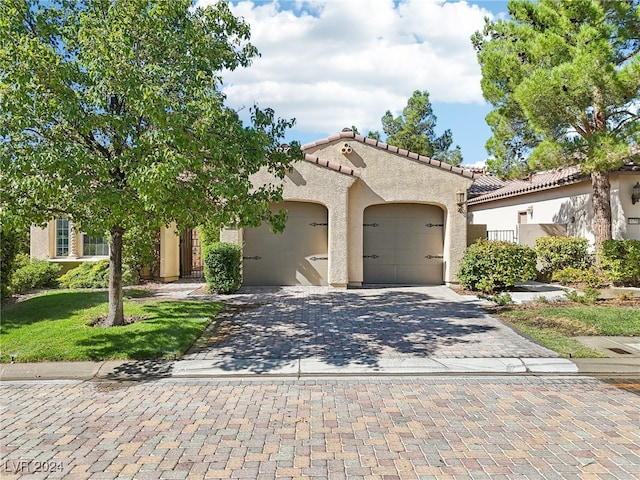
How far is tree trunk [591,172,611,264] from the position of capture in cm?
1241

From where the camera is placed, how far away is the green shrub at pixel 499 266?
1163 centimetres

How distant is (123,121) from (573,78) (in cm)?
969

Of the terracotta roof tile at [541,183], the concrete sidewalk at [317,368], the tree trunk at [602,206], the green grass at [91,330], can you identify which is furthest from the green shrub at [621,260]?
the green grass at [91,330]

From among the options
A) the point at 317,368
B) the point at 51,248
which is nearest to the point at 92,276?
the point at 51,248

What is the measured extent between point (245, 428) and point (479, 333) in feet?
16.3

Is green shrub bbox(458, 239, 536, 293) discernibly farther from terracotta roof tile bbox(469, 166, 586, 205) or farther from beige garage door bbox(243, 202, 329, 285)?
beige garage door bbox(243, 202, 329, 285)

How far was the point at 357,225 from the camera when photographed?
13.4m

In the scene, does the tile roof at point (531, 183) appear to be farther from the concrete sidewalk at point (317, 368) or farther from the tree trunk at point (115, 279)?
the tree trunk at point (115, 279)

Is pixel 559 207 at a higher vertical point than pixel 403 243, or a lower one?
higher

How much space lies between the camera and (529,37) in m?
12.1

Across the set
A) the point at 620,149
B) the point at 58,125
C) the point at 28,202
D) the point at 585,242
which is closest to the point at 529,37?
the point at 620,149

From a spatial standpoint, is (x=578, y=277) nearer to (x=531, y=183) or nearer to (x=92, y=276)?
(x=531, y=183)

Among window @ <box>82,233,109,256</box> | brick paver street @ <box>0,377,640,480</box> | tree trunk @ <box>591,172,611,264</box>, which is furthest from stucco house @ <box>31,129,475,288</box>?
brick paver street @ <box>0,377,640,480</box>

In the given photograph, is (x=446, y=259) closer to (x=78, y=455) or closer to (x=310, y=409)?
(x=310, y=409)
